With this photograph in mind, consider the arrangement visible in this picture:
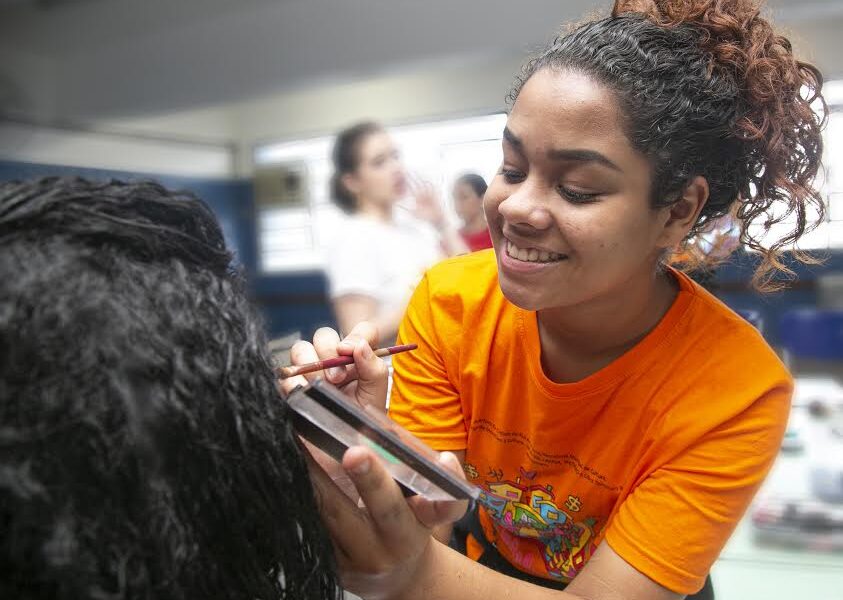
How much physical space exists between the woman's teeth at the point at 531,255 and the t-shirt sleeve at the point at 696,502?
239 mm

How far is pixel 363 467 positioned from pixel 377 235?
114 cm

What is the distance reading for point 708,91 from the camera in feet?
2.13

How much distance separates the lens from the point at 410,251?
4.89 feet

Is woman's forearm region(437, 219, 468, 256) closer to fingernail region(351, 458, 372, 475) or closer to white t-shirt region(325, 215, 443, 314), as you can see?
white t-shirt region(325, 215, 443, 314)

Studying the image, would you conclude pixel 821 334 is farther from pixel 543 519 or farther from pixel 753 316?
pixel 543 519

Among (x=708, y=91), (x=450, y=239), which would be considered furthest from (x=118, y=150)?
(x=708, y=91)

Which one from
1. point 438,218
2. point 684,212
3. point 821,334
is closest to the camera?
point 684,212

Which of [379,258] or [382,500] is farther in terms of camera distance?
[379,258]

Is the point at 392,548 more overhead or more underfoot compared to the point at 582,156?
more underfoot

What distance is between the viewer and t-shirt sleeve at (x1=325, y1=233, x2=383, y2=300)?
1483 mm

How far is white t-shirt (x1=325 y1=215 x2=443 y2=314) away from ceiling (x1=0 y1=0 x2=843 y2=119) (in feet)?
4.68

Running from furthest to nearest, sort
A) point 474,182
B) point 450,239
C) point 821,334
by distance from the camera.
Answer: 1. point 821,334
2. point 450,239
3. point 474,182

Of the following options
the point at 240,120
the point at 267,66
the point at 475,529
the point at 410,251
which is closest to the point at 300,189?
the point at 240,120

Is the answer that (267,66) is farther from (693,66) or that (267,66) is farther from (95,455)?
(95,455)
